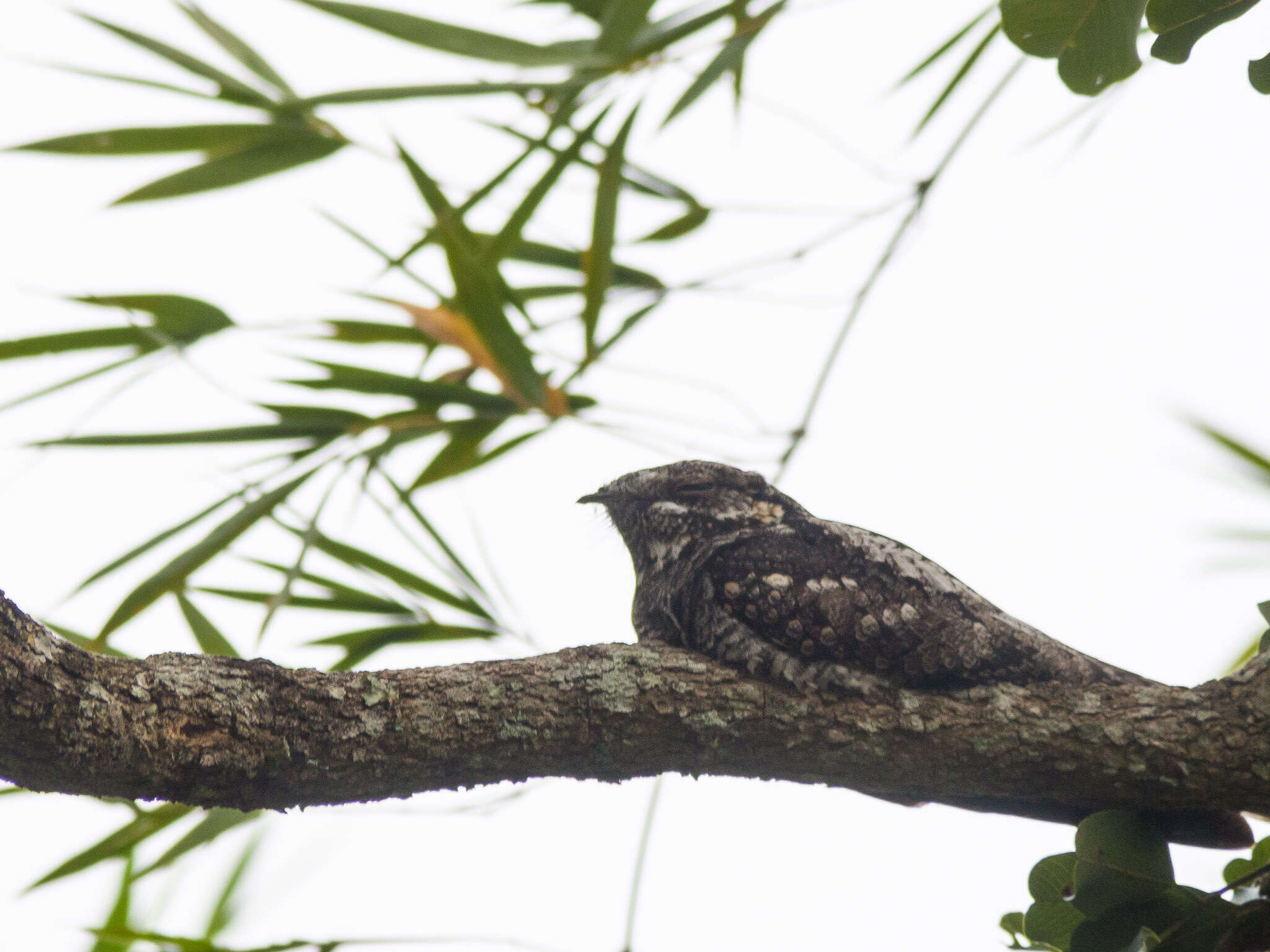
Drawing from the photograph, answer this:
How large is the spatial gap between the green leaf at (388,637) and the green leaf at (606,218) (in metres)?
1.08

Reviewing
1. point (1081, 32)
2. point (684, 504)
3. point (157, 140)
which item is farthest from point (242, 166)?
point (1081, 32)

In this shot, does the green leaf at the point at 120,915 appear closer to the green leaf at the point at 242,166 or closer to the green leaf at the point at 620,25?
the green leaf at the point at 242,166

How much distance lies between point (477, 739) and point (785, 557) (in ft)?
3.01

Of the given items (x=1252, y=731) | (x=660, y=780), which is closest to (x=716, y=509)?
(x=660, y=780)

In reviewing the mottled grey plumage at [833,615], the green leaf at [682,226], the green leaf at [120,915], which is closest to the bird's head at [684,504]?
the mottled grey plumage at [833,615]

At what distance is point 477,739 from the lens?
1862 millimetres

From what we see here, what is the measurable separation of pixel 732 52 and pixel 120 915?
2.73m

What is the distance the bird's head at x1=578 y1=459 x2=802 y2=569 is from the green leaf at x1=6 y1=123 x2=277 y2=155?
4.45ft

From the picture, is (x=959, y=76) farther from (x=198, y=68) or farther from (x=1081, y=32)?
(x=198, y=68)

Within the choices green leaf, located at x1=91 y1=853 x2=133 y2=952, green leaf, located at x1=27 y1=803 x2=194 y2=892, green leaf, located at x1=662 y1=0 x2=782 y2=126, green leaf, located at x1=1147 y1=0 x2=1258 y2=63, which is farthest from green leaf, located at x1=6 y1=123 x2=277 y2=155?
green leaf, located at x1=1147 y1=0 x2=1258 y2=63

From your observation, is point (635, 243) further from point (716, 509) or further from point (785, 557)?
point (785, 557)

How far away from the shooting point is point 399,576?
3.02 m

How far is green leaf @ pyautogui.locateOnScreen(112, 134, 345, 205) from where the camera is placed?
283 centimetres

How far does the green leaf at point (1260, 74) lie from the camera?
5.57 feet
